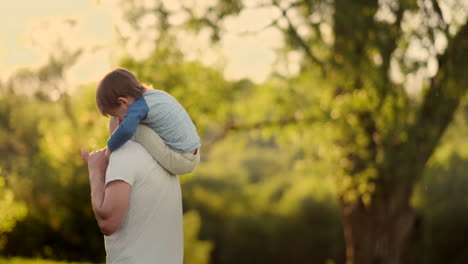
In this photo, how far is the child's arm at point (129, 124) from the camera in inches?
110

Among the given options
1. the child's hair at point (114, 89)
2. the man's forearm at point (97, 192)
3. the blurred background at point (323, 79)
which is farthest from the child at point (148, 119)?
the blurred background at point (323, 79)

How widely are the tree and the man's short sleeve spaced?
7689 millimetres

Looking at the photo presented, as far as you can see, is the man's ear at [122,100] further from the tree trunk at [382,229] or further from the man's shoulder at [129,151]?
the tree trunk at [382,229]

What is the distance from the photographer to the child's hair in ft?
9.39

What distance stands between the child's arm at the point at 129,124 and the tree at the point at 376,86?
7.64m

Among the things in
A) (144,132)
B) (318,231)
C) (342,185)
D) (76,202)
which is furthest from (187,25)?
(318,231)

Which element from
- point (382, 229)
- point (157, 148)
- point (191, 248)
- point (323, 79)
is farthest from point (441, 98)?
point (191, 248)

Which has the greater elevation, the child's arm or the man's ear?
the man's ear

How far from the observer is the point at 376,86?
409 inches

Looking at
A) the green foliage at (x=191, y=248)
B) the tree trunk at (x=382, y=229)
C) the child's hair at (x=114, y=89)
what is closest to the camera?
the child's hair at (x=114, y=89)

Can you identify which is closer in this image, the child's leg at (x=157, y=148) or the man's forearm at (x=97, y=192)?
the man's forearm at (x=97, y=192)

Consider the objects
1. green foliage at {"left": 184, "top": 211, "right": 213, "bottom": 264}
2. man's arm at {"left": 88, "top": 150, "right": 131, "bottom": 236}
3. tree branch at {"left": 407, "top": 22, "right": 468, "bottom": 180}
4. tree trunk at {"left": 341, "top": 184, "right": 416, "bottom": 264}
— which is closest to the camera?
man's arm at {"left": 88, "top": 150, "right": 131, "bottom": 236}

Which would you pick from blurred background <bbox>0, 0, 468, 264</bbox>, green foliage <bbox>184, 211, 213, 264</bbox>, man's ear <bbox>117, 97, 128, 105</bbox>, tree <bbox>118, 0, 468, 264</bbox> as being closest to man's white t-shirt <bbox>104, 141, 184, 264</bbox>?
man's ear <bbox>117, 97, 128, 105</bbox>

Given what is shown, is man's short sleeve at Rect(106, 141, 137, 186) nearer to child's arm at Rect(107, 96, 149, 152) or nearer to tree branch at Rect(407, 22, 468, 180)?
child's arm at Rect(107, 96, 149, 152)
